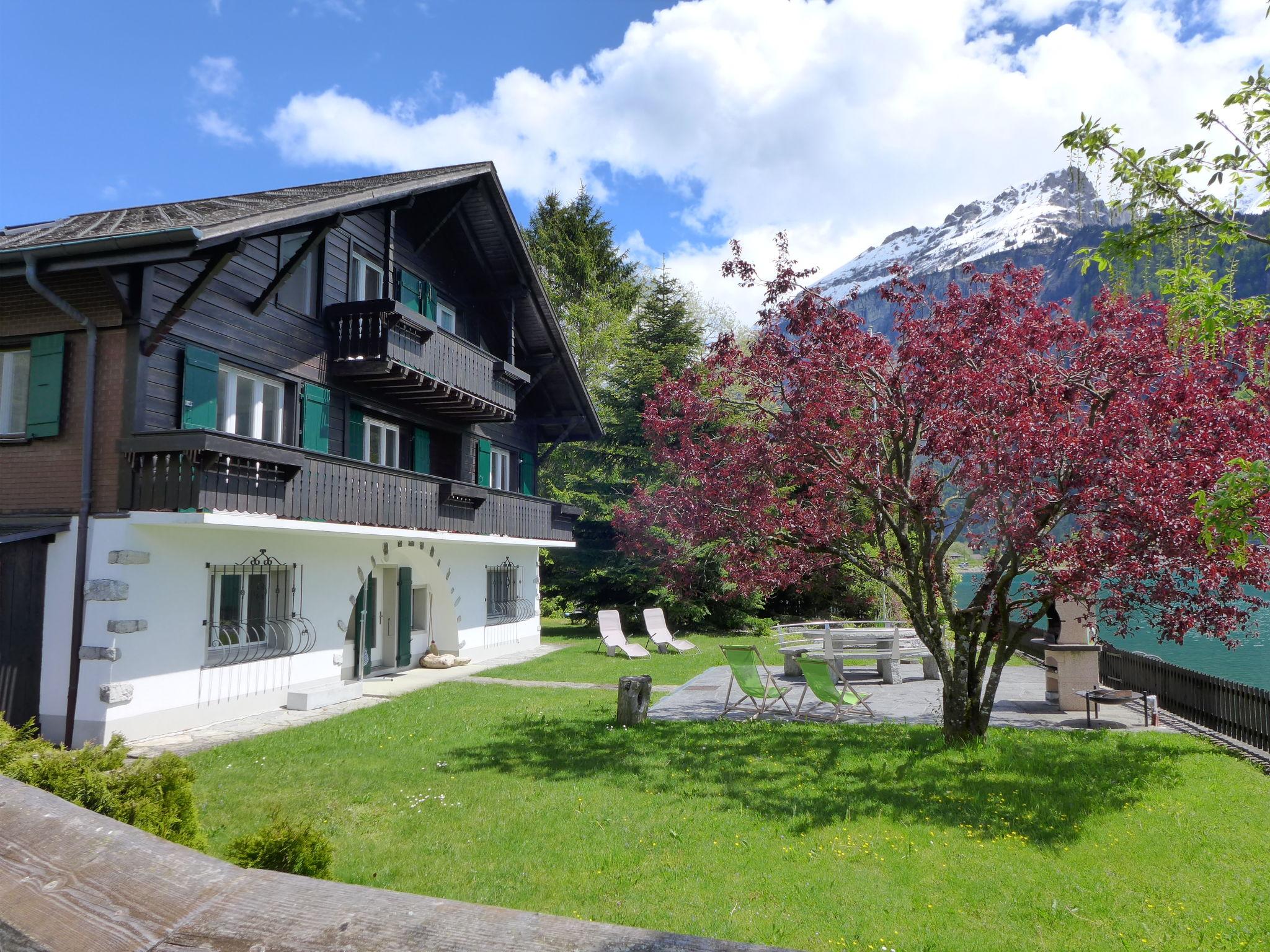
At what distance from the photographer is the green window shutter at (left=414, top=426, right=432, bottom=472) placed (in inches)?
664

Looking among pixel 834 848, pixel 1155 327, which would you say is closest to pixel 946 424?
pixel 1155 327

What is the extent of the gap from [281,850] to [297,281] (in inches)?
449

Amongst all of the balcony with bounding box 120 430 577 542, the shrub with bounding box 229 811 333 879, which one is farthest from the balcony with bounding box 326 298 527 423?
the shrub with bounding box 229 811 333 879

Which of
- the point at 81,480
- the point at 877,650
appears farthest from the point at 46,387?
the point at 877,650

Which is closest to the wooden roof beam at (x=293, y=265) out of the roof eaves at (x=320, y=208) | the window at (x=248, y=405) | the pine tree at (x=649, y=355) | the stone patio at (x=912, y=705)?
the roof eaves at (x=320, y=208)

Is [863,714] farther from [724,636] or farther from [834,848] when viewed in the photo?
[724,636]

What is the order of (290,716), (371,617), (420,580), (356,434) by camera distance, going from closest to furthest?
1. (290,716)
2. (356,434)
3. (371,617)
4. (420,580)

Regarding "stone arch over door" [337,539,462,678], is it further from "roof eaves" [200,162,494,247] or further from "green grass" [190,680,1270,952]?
"roof eaves" [200,162,494,247]

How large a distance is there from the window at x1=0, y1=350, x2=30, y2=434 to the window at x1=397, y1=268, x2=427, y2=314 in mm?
6503

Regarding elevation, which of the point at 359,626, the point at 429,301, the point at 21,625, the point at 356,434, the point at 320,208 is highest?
the point at 429,301

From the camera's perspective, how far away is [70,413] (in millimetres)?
10086

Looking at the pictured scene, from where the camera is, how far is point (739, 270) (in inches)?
399

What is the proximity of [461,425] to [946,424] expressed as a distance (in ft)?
40.4

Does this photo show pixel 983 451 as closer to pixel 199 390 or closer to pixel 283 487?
pixel 283 487
